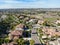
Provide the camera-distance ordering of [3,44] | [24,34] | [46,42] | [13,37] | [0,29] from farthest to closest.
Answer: [0,29] < [24,34] < [13,37] < [46,42] < [3,44]

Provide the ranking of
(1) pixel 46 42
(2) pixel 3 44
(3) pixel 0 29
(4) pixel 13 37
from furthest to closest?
1. (3) pixel 0 29
2. (4) pixel 13 37
3. (1) pixel 46 42
4. (2) pixel 3 44

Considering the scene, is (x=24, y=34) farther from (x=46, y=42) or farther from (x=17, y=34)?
(x=46, y=42)

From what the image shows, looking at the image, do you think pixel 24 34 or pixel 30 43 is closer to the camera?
pixel 30 43

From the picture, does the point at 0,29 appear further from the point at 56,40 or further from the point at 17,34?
the point at 56,40

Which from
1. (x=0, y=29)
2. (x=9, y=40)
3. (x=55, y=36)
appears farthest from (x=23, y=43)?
(x=0, y=29)

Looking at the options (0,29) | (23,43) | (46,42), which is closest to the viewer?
(23,43)

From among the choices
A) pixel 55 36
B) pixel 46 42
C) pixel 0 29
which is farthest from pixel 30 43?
pixel 0 29

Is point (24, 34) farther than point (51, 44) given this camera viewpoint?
Yes

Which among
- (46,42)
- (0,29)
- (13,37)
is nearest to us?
(46,42)
